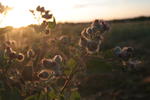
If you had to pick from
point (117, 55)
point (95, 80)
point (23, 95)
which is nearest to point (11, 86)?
point (23, 95)

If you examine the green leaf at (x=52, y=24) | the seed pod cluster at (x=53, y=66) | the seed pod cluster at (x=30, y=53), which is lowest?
the seed pod cluster at (x=53, y=66)

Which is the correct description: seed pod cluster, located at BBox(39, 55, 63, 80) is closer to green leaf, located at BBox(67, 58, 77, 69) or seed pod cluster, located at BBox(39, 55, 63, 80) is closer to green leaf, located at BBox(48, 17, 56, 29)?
green leaf, located at BBox(67, 58, 77, 69)

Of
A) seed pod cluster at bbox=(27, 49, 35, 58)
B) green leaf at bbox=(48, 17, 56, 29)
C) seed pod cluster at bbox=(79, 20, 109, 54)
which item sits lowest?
seed pod cluster at bbox=(27, 49, 35, 58)

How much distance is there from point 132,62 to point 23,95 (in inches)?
35.1

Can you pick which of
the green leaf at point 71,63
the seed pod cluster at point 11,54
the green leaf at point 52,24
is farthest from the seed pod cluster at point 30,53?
the green leaf at point 71,63

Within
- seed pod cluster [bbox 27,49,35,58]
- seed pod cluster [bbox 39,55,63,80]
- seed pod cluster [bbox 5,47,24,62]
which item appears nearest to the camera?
seed pod cluster [bbox 39,55,63,80]

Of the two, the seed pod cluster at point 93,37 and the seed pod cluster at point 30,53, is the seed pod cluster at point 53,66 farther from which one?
the seed pod cluster at point 30,53

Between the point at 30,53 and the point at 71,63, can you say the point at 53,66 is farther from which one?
the point at 30,53

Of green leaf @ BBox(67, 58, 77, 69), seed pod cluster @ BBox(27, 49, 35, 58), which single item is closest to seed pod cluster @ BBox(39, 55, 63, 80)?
green leaf @ BBox(67, 58, 77, 69)

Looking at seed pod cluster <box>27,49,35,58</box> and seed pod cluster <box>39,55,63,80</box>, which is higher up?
seed pod cluster <box>27,49,35,58</box>

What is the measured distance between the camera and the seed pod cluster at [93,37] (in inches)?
97.6

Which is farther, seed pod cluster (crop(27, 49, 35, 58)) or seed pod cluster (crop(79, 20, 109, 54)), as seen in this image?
seed pod cluster (crop(27, 49, 35, 58))

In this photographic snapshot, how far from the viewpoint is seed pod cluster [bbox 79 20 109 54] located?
2479 mm

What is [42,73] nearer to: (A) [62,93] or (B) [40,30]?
(A) [62,93]
